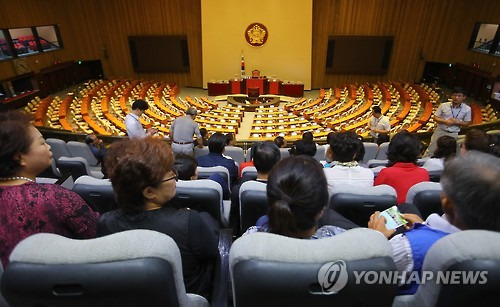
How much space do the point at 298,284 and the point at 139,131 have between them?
416 cm

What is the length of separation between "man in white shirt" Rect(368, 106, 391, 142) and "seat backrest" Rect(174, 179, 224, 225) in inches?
172

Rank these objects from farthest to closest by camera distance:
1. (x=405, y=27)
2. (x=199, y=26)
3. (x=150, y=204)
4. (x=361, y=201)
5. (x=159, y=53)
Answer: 1. (x=159, y=53)
2. (x=199, y=26)
3. (x=405, y=27)
4. (x=361, y=201)
5. (x=150, y=204)

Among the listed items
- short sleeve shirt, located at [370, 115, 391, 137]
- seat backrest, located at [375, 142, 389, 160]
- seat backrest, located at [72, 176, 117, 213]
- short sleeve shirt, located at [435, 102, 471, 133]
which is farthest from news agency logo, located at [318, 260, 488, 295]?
short sleeve shirt, located at [370, 115, 391, 137]

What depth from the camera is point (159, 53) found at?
1471 centimetres

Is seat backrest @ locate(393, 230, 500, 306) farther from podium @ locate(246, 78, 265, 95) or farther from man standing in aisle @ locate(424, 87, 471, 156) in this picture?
podium @ locate(246, 78, 265, 95)

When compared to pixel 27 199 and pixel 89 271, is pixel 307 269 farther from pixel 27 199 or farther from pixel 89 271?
pixel 27 199

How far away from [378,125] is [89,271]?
5.53m

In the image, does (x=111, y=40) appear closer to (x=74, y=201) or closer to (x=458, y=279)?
(x=74, y=201)

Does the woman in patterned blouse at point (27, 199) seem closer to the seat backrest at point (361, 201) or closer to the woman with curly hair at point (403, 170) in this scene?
the seat backrest at point (361, 201)

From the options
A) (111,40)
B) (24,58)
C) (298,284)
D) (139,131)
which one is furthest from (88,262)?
(111,40)

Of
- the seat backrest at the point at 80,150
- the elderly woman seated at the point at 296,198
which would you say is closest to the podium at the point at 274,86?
the seat backrest at the point at 80,150

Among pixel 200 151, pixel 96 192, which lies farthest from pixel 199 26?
pixel 96 192

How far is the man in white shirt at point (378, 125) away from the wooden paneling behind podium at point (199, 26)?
8.57 m

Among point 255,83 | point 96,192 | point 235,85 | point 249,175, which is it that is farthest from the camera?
point 235,85
